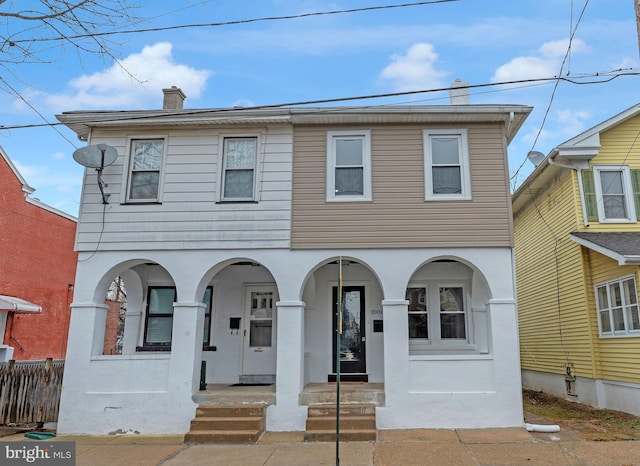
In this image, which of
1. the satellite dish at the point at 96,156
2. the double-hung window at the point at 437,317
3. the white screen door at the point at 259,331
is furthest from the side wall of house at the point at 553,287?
the satellite dish at the point at 96,156

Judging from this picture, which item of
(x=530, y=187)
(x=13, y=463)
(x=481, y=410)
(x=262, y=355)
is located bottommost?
(x=13, y=463)

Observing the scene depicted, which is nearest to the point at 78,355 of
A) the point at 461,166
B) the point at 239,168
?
the point at 239,168

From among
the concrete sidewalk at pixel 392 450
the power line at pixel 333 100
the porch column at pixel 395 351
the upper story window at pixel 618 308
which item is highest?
the power line at pixel 333 100

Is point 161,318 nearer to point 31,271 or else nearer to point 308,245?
point 308,245

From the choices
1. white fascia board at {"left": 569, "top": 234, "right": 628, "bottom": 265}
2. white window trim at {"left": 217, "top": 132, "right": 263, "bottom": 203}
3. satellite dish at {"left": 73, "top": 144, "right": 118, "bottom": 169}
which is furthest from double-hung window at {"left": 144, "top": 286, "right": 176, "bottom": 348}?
white fascia board at {"left": 569, "top": 234, "right": 628, "bottom": 265}

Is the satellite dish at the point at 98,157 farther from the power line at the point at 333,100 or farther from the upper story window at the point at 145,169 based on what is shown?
the power line at the point at 333,100

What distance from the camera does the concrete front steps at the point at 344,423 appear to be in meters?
7.80

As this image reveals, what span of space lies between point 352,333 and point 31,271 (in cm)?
1337

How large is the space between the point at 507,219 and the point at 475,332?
2614mm

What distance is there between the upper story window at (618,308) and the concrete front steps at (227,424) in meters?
7.75

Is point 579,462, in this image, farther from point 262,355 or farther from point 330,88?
point 330,88

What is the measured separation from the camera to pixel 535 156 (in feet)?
42.5

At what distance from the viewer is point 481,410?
8.30 meters

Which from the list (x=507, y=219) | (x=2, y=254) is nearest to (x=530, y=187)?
(x=507, y=219)
